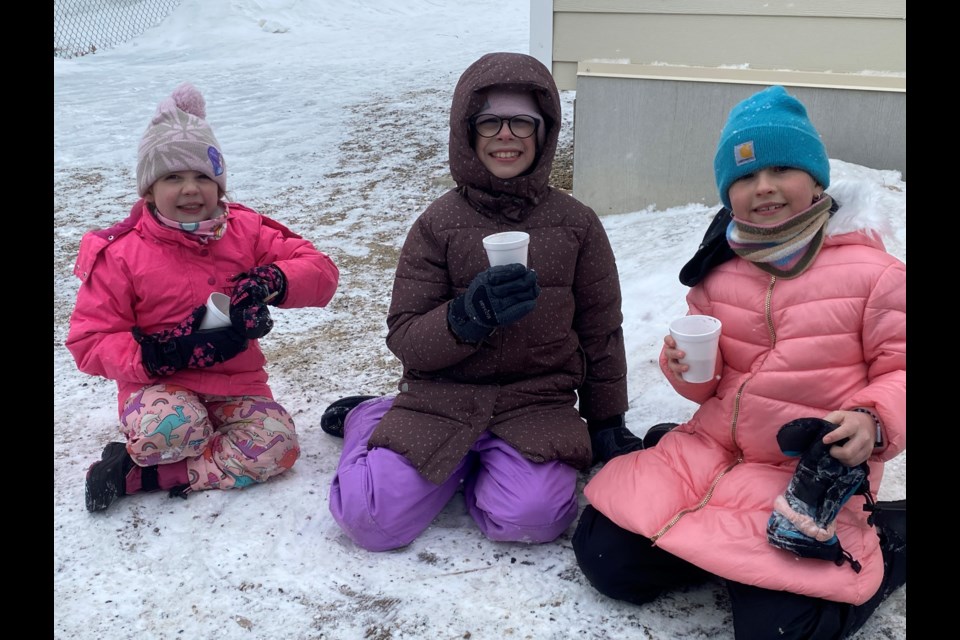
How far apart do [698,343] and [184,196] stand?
1.80m

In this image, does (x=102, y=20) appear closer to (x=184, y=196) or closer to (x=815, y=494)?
(x=184, y=196)

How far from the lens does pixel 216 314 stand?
271 centimetres

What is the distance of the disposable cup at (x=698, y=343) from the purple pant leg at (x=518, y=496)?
59 centimetres

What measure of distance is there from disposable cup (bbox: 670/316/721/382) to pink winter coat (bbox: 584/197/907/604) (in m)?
0.15

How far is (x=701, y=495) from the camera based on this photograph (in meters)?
2.34

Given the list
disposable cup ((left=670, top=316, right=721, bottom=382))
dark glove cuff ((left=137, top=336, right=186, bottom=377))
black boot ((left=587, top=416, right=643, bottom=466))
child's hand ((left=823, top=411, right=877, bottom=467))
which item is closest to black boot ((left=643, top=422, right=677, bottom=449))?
black boot ((left=587, top=416, right=643, bottom=466))

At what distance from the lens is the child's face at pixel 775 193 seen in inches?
87.4

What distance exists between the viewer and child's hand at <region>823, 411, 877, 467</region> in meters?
1.98

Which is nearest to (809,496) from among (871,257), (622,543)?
(622,543)

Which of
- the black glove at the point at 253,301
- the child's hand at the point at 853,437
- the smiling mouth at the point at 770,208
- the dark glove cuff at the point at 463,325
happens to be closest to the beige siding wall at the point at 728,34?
the smiling mouth at the point at 770,208

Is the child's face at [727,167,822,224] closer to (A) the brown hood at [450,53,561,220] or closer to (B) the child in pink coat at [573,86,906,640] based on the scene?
(B) the child in pink coat at [573,86,906,640]

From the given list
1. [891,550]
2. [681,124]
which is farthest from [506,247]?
[681,124]

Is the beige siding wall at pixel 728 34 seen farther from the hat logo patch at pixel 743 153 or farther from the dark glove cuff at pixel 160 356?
the dark glove cuff at pixel 160 356

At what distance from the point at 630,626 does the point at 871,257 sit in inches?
47.1
